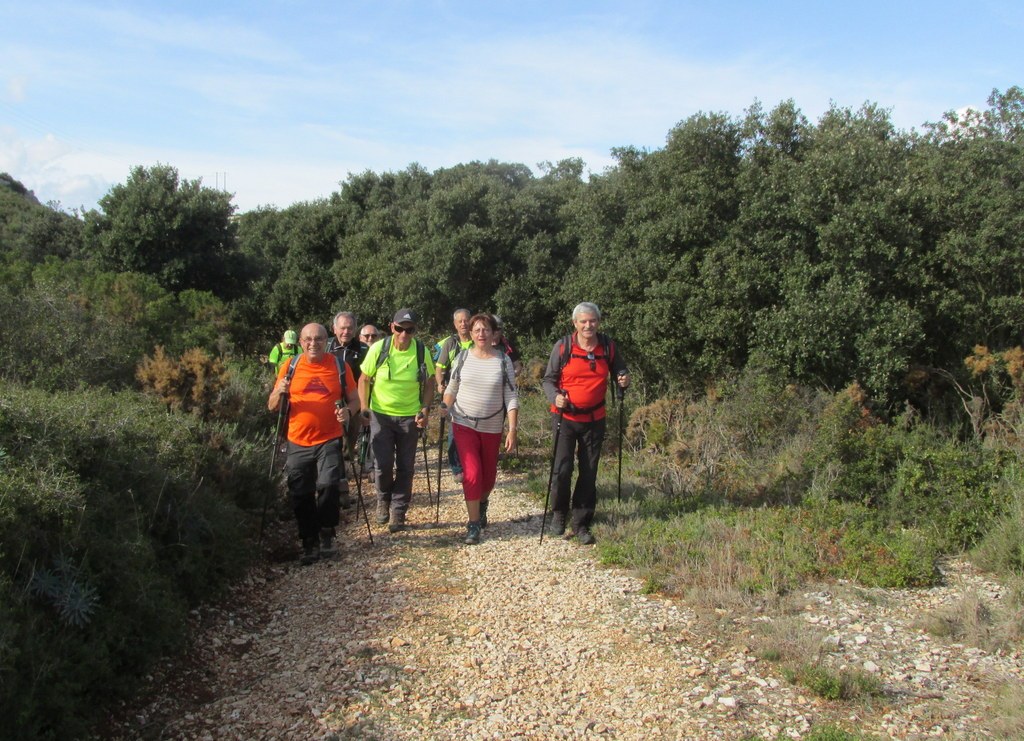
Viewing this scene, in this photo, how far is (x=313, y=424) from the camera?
6586 mm

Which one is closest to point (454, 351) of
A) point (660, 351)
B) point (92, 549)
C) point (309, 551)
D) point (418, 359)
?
point (418, 359)

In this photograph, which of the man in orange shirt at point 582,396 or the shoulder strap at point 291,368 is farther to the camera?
the man in orange shirt at point 582,396

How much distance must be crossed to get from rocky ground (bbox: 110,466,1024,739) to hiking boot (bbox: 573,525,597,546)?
1.45ft

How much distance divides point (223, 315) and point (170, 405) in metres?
5.78

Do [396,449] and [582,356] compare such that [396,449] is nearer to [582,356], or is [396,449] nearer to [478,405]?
[478,405]

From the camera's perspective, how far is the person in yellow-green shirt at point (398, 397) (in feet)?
24.0

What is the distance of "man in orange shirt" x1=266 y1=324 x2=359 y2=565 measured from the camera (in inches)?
259

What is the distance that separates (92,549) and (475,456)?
3.42 meters

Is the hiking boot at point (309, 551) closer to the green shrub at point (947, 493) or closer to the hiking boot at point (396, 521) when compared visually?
the hiking boot at point (396, 521)

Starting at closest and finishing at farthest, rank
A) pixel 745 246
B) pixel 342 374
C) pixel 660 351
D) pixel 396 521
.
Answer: pixel 342 374 → pixel 396 521 → pixel 745 246 → pixel 660 351

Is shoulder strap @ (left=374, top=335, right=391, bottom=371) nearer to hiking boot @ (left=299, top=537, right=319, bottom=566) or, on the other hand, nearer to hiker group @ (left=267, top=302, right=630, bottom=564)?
hiker group @ (left=267, top=302, right=630, bottom=564)

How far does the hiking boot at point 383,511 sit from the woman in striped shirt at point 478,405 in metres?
0.96

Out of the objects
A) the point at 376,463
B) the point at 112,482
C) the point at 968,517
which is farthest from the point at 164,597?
the point at 968,517

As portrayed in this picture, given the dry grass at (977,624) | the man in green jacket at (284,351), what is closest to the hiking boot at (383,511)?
the man in green jacket at (284,351)
